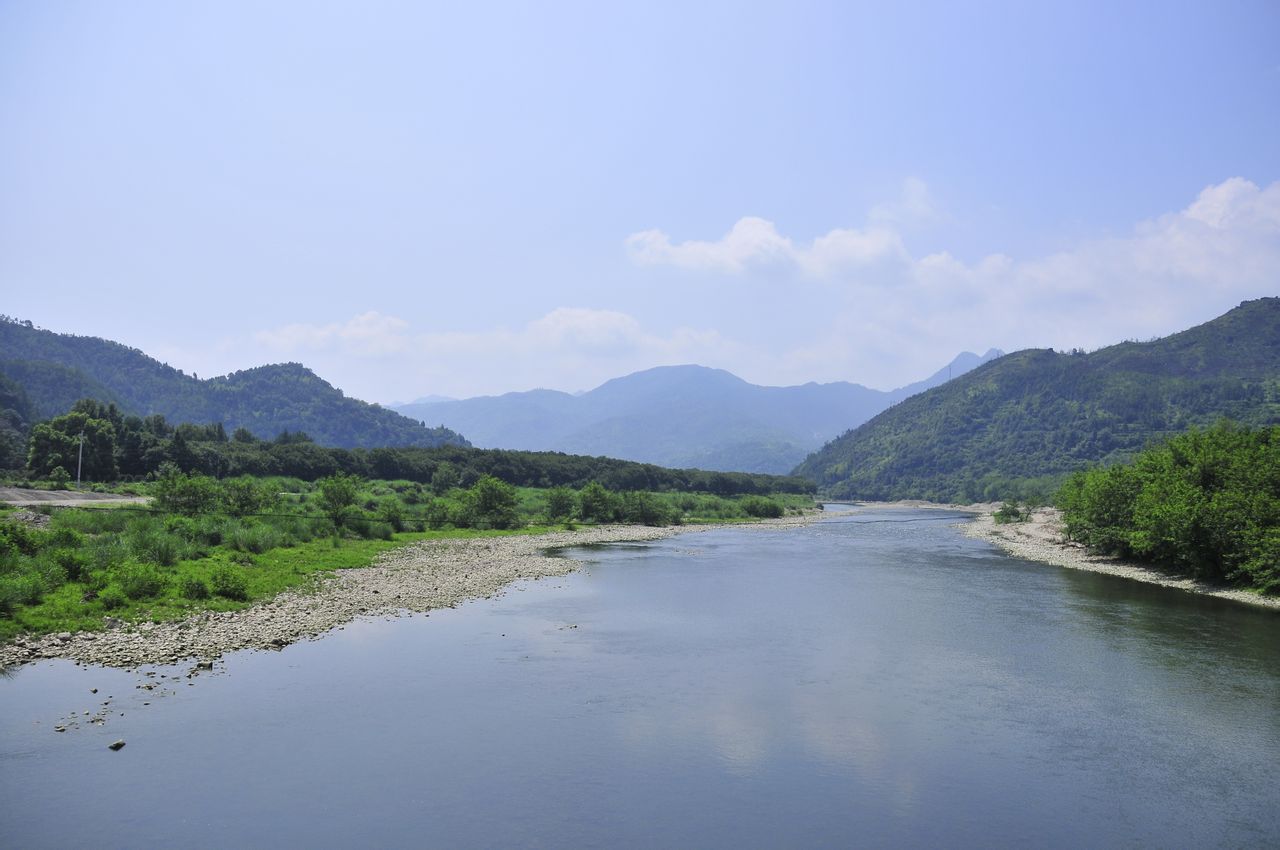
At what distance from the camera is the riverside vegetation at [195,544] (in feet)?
86.5

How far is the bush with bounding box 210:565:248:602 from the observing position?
31.1 m

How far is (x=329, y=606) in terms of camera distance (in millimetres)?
32500

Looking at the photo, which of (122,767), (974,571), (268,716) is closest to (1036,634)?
(974,571)

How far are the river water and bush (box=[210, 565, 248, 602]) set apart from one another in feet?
19.8

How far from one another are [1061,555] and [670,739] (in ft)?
182

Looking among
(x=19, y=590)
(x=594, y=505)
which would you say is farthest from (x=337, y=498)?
(x=594, y=505)

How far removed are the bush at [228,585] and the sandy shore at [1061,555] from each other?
1875 inches

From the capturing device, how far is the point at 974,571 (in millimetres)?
52219

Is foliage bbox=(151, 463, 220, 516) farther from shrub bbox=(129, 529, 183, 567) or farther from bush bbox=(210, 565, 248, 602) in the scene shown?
bush bbox=(210, 565, 248, 602)

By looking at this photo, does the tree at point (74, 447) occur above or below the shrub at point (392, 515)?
above

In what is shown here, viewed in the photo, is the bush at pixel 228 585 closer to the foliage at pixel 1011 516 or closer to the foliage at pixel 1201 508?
the foliage at pixel 1201 508

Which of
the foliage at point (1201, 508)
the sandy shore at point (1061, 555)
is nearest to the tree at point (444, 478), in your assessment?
the sandy shore at point (1061, 555)

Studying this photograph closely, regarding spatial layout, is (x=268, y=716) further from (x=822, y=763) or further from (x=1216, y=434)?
(x=1216, y=434)

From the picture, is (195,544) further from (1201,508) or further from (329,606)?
(1201,508)
